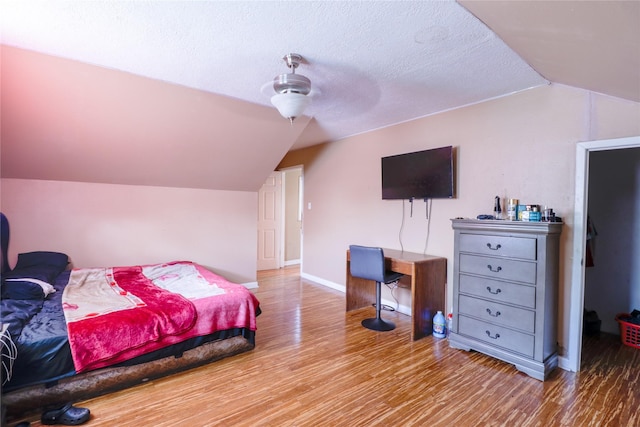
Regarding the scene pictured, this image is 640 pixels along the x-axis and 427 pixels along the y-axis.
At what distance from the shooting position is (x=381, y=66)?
2.30 m

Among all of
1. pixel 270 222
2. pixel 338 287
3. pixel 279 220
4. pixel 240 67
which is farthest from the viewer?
pixel 279 220

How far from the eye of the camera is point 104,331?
2014 mm

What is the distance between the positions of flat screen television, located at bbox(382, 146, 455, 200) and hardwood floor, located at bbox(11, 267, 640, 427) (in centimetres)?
151

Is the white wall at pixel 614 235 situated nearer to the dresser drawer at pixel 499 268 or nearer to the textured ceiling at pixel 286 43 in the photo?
the textured ceiling at pixel 286 43

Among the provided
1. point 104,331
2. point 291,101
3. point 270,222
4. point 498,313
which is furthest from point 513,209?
point 270,222

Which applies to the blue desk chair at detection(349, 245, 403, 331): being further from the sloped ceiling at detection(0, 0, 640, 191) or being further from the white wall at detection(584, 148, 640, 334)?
the white wall at detection(584, 148, 640, 334)

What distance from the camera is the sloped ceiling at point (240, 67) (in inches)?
64.2

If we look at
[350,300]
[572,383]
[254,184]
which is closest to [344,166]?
[254,184]

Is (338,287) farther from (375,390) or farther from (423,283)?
(375,390)

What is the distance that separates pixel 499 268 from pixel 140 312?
2.74 m

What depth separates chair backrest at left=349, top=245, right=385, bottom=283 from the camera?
10.1 feet

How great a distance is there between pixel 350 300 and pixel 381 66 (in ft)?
8.55

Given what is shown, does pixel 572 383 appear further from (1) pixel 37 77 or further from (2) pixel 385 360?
(1) pixel 37 77

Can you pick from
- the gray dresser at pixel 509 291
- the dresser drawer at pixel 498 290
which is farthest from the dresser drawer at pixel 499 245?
the dresser drawer at pixel 498 290
